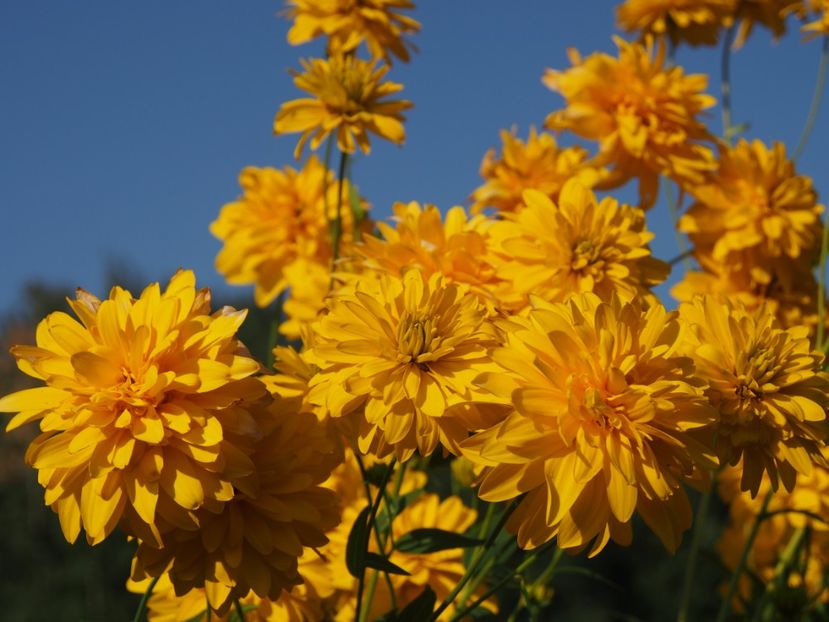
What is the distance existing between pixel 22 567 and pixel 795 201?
12.3 metres

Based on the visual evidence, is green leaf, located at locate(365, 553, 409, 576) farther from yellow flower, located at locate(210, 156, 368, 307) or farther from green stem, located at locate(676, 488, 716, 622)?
yellow flower, located at locate(210, 156, 368, 307)

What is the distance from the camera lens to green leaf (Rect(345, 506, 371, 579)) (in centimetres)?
100

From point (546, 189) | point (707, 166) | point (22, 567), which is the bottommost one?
point (22, 567)

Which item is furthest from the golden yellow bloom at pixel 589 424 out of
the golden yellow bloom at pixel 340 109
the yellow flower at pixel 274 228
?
the yellow flower at pixel 274 228

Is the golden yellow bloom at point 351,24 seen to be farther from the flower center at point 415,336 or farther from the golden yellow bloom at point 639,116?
the flower center at point 415,336

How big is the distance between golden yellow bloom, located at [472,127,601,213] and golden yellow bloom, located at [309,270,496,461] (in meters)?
0.74

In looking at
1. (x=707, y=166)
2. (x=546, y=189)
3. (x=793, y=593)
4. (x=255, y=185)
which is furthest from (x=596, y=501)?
(x=255, y=185)

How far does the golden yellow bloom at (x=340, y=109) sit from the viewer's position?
1.62m

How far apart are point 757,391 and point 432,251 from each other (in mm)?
414

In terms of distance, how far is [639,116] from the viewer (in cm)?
188

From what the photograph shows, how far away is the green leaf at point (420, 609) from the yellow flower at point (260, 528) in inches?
6.1

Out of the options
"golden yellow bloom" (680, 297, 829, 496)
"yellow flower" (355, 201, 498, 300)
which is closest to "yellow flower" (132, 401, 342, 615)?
"yellow flower" (355, 201, 498, 300)

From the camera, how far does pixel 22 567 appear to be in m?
12.1

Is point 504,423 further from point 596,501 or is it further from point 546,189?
point 546,189
